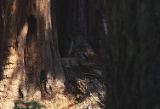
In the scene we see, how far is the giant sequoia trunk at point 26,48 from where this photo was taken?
616 centimetres

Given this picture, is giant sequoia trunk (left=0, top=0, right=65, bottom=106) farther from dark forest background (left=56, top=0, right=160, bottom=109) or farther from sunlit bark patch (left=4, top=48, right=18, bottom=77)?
dark forest background (left=56, top=0, right=160, bottom=109)

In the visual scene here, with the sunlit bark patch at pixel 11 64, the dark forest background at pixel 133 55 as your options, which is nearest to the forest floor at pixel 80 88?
the sunlit bark patch at pixel 11 64

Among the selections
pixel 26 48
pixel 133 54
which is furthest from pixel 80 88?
pixel 133 54

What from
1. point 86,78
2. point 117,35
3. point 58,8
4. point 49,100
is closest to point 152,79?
point 117,35

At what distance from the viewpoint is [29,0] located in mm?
6117

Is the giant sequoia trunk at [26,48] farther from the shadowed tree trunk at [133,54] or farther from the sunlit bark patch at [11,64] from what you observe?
the shadowed tree trunk at [133,54]

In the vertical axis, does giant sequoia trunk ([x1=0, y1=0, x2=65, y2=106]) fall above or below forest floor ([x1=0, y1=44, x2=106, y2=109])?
above

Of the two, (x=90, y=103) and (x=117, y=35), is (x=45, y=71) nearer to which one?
(x=90, y=103)

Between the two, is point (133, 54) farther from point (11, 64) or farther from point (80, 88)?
point (80, 88)

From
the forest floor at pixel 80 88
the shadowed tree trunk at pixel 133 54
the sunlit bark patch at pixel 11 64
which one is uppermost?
the shadowed tree trunk at pixel 133 54

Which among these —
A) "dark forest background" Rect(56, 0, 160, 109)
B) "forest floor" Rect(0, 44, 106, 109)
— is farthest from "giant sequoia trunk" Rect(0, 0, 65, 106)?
"dark forest background" Rect(56, 0, 160, 109)

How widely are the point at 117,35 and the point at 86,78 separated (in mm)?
4933

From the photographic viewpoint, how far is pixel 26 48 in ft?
20.6

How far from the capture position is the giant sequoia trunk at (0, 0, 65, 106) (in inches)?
242
